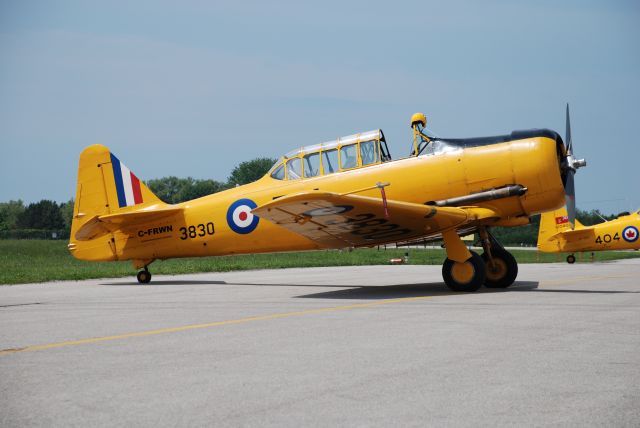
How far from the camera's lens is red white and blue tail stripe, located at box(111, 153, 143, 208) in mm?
15367

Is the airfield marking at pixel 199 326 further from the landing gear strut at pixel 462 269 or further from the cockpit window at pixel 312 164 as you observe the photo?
the cockpit window at pixel 312 164

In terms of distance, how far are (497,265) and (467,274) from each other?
1.62 meters

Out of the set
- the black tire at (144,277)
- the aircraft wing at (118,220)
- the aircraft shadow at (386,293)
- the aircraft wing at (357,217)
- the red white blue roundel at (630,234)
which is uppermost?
the aircraft wing at (118,220)

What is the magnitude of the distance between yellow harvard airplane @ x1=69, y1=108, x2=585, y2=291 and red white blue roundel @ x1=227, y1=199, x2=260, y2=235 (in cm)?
2

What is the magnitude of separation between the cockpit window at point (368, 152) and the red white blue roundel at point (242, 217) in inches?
102

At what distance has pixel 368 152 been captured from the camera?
12.1 metres

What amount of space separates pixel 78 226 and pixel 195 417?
44.5ft

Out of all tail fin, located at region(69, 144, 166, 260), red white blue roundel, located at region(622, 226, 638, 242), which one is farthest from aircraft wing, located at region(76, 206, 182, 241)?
red white blue roundel, located at region(622, 226, 638, 242)

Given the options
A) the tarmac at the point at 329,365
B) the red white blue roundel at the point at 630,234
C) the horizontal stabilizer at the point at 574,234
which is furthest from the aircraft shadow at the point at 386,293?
the horizontal stabilizer at the point at 574,234

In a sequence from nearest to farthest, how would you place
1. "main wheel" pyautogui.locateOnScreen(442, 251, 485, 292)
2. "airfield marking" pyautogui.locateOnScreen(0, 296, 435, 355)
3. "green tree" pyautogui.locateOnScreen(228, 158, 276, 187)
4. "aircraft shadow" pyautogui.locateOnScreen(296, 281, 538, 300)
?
1. "airfield marking" pyautogui.locateOnScreen(0, 296, 435, 355)
2. "aircraft shadow" pyautogui.locateOnScreen(296, 281, 538, 300)
3. "main wheel" pyautogui.locateOnScreen(442, 251, 485, 292)
4. "green tree" pyautogui.locateOnScreen(228, 158, 276, 187)

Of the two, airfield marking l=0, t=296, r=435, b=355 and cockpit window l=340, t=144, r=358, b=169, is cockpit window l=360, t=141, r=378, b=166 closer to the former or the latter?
cockpit window l=340, t=144, r=358, b=169

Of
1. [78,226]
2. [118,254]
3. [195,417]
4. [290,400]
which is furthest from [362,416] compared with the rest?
[78,226]

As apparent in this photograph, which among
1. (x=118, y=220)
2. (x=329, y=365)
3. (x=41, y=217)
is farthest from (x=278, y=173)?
(x=41, y=217)

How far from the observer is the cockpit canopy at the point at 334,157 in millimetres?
12062
